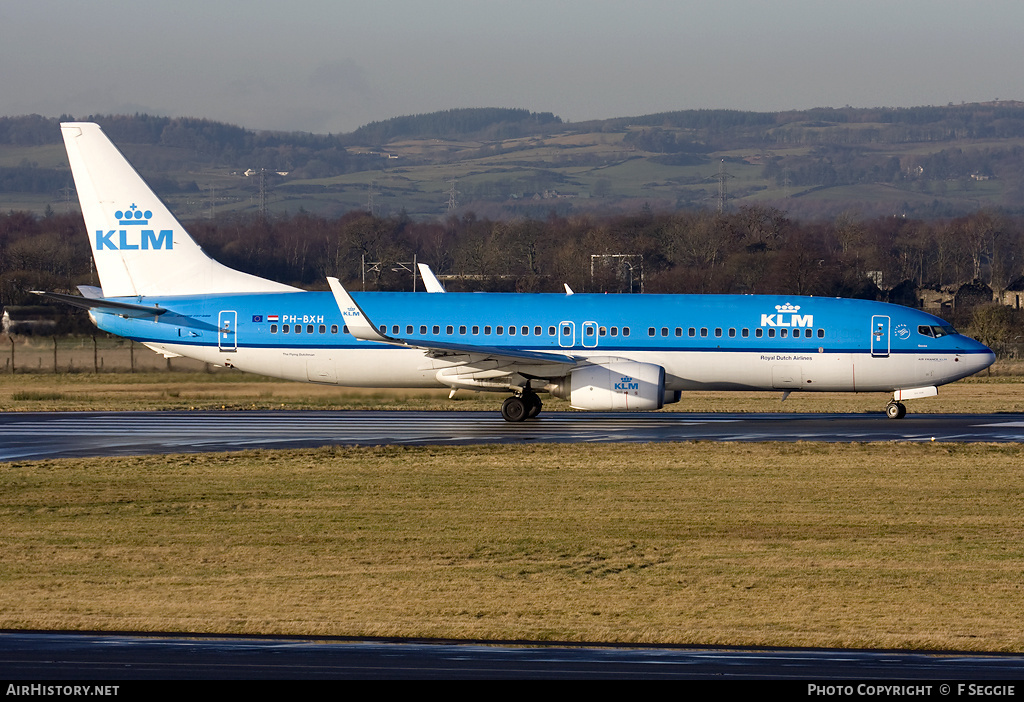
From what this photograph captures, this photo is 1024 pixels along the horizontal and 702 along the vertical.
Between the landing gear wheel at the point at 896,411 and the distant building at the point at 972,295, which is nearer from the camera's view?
the landing gear wheel at the point at 896,411

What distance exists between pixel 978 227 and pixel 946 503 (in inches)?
5833

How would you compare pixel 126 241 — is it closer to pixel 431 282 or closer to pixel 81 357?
pixel 431 282

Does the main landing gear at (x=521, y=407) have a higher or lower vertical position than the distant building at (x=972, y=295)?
lower

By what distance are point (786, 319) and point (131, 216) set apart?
19.0 m

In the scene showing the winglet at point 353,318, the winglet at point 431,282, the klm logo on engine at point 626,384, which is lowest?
the klm logo on engine at point 626,384

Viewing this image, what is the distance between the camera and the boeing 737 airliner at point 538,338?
33.2m

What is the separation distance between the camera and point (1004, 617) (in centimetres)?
1362

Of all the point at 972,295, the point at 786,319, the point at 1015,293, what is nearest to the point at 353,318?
the point at 786,319

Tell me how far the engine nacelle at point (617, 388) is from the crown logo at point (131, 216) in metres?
13.7

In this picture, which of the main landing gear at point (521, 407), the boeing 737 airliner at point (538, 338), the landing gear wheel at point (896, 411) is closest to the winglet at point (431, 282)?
the boeing 737 airliner at point (538, 338)

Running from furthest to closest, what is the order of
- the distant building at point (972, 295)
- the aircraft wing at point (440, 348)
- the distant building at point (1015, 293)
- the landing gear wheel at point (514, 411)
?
1. the distant building at point (1015, 293)
2. the distant building at point (972, 295)
3. the landing gear wheel at point (514, 411)
4. the aircraft wing at point (440, 348)

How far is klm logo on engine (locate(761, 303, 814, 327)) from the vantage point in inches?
1320

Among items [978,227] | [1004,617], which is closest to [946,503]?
[1004,617]

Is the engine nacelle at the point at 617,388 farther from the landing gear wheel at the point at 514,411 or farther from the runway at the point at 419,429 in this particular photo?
the landing gear wheel at the point at 514,411
